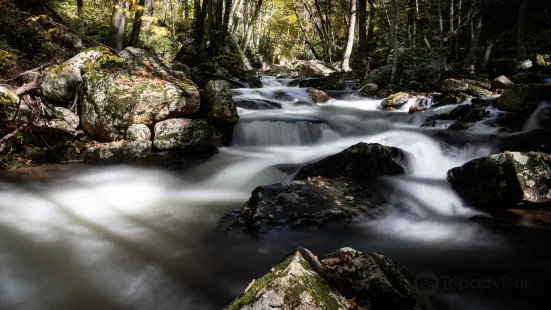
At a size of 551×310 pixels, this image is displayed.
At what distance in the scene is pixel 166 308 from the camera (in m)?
2.96

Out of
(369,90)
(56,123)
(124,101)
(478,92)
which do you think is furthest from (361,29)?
(56,123)

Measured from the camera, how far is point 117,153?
7.15 m

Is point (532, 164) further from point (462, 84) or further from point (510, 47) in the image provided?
point (510, 47)

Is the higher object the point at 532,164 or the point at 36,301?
the point at 532,164

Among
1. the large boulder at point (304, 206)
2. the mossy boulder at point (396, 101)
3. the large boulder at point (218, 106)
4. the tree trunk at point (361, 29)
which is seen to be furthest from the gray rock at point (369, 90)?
the large boulder at point (304, 206)

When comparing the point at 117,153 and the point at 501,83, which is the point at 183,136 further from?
the point at 501,83

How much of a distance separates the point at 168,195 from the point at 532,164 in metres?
6.06

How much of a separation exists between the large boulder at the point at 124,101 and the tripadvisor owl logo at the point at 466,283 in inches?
249

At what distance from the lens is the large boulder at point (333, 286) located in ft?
6.01

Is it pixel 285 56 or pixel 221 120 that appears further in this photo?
pixel 285 56

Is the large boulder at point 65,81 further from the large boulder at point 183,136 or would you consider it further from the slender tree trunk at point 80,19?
the slender tree trunk at point 80,19

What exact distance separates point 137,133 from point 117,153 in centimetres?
62

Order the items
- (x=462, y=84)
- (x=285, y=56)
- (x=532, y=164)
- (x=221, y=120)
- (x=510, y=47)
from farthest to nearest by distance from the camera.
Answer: (x=285, y=56)
(x=510, y=47)
(x=462, y=84)
(x=221, y=120)
(x=532, y=164)

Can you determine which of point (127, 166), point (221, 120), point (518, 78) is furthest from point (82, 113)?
point (518, 78)
